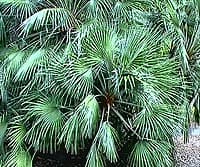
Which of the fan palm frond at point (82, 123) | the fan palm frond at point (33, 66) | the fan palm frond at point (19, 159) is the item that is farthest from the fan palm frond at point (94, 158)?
the fan palm frond at point (33, 66)

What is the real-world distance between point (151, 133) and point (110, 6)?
141cm

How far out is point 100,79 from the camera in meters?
3.67

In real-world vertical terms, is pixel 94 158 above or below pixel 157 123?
below

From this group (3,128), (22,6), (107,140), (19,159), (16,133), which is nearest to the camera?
(107,140)

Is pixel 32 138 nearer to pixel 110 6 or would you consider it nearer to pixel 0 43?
pixel 0 43

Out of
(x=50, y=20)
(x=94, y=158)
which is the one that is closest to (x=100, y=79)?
(x=94, y=158)

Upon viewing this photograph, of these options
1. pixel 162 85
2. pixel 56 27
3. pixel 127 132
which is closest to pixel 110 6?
pixel 56 27

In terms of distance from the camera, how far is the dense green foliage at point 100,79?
140 inches

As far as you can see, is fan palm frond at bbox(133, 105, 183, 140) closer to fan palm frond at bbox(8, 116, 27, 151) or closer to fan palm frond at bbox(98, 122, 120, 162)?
fan palm frond at bbox(98, 122, 120, 162)

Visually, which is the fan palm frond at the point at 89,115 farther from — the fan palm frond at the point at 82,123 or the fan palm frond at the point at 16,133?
the fan palm frond at the point at 16,133

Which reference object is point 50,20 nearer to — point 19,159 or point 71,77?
point 71,77

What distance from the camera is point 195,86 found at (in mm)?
4027

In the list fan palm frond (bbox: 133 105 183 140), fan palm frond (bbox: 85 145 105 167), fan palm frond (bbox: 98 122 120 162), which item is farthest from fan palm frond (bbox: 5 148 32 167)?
fan palm frond (bbox: 133 105 183 140)

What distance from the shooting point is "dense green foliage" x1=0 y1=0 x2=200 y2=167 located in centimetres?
356
